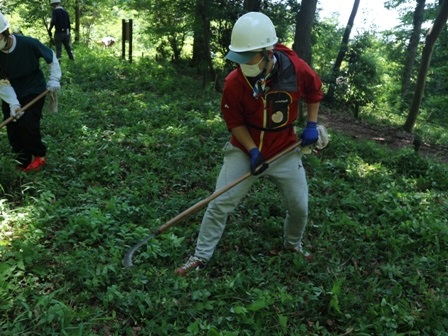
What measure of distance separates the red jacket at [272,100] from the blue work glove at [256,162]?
0.53 ft

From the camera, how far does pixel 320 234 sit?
433cm

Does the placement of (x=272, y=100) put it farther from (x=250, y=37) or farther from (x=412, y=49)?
(x=412, y=49)

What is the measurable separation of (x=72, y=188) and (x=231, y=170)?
2.21m

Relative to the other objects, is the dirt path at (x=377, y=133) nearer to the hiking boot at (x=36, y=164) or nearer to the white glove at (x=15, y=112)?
the hiking boot at (x=36, y=164)

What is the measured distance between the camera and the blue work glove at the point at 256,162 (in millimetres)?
3303

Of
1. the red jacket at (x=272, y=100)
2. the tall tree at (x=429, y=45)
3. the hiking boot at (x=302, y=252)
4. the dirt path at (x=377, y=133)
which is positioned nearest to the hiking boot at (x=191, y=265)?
the hiking boot at (x=302, y=252)

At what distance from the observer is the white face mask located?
10.2 feet

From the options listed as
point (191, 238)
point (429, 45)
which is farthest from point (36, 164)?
point (429, 45)

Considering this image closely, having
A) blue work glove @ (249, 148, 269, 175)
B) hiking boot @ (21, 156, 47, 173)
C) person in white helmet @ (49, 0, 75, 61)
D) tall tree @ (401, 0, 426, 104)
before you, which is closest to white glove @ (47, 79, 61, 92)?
hiking boot @ (21, 156, 47, 173)

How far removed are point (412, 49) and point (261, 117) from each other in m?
17.9

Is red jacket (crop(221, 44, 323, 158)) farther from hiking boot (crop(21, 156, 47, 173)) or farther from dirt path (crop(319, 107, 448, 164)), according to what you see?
dirt path (crop(319, 107, 448, 164))

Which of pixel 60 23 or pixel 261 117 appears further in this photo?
pixel 60 23

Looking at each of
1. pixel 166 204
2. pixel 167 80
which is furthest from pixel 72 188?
pixel 167 80

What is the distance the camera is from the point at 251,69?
3119 millimetres
